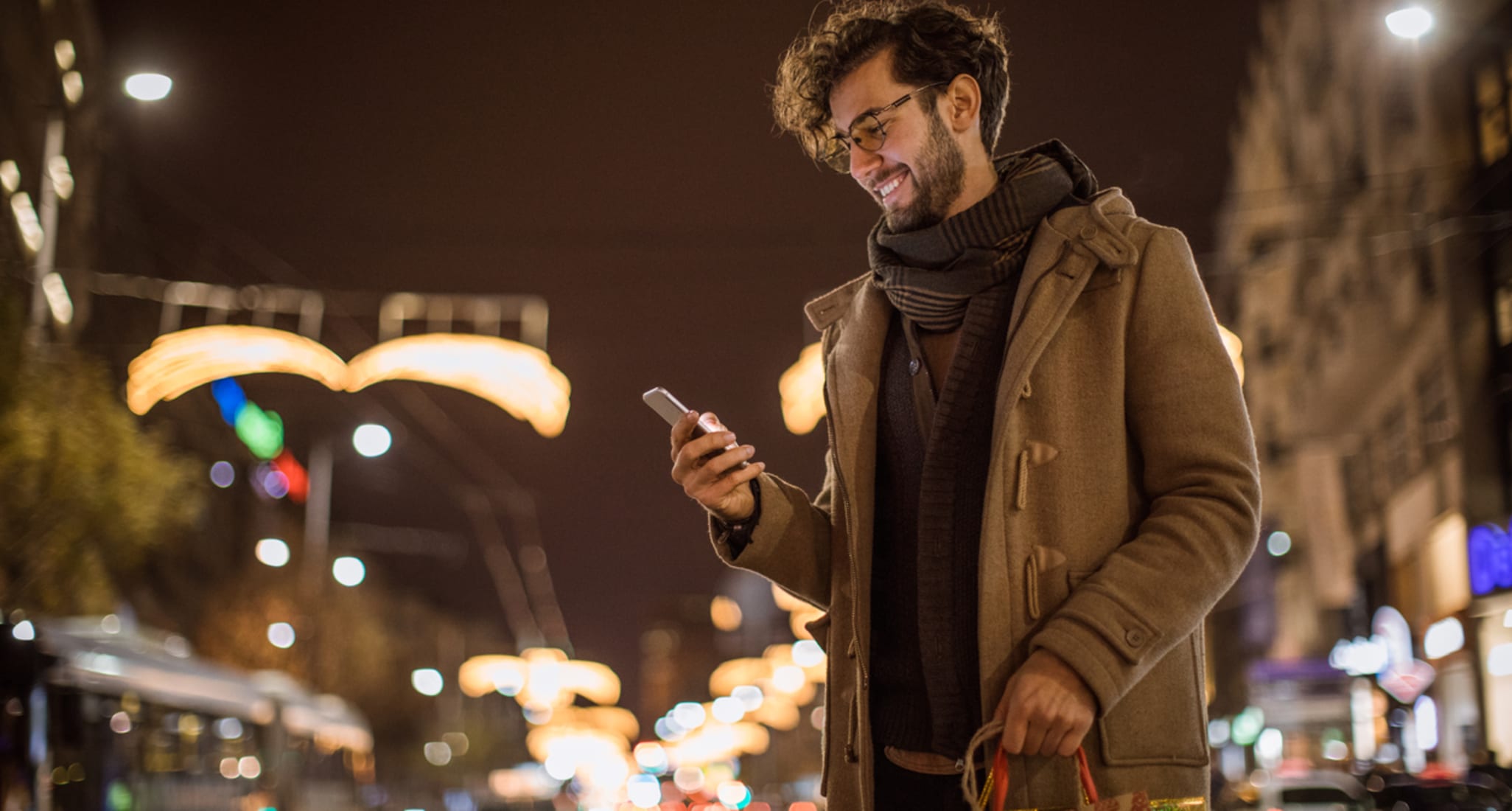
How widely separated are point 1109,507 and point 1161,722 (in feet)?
1.27

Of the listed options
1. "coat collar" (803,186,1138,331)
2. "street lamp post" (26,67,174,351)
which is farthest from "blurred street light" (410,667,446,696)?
"coat collar" (803,186,1138,331)

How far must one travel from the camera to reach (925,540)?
2.83 meters

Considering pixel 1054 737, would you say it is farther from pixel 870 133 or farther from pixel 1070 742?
pixel 870 133

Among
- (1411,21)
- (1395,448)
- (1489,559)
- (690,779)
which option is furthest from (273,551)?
(690,779)

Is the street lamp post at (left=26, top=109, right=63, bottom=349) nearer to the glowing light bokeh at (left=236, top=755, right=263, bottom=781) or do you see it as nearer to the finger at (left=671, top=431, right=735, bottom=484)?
the glowing light bokeh at (left=236, top=755, right=263, bottom=781)

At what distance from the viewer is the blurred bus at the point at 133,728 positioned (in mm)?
16453

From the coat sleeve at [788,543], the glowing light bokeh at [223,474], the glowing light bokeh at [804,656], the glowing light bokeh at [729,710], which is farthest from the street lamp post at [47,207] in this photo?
the glowing light bokeh at [729,710]

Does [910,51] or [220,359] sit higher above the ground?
[220,359]

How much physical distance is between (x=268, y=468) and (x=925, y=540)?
6004 centimetres

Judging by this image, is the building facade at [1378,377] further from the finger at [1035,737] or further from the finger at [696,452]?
the finger at [1035,737]

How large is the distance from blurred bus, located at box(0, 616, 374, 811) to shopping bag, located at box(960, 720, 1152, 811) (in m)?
15.8

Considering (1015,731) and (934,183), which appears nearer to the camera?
(1015,731)

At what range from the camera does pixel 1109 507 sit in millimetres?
2723

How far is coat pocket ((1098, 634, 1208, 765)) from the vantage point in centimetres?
257
